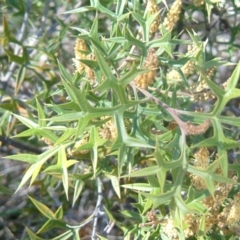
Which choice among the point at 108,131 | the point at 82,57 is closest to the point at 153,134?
the point at 108,131

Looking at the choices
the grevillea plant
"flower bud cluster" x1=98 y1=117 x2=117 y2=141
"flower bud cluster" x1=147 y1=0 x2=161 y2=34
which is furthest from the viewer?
"flower bud cluster" x1=147 y1=0 x2=161 y2=34

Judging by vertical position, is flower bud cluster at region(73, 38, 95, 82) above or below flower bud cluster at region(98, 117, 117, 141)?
above

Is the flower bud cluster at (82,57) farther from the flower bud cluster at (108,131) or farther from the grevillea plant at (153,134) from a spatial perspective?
the flower bud cluster at (108,131)

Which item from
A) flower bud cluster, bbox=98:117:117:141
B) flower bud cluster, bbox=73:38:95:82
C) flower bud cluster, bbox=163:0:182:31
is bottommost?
flower bud cluster, bbox=98:117:117:141

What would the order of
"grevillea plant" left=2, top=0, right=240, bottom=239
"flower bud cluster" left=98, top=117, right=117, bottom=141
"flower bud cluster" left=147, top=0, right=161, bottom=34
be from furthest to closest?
"flower bud cluster" left=147, top=0, right=161, bottom=34
"flower bud cluster" left=98, top=117, right=117, bottom=141
"grevillea plant" left=2, top=0, right=240, bottom=239

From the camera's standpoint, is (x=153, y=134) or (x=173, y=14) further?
(x=173, y=14)

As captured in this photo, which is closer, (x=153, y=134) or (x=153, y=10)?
(x=153, y=134)

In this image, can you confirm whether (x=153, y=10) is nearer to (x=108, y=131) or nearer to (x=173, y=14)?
(x=173, y=14)

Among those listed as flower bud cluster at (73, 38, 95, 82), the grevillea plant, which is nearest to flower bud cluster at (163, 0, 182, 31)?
the grevillea plant

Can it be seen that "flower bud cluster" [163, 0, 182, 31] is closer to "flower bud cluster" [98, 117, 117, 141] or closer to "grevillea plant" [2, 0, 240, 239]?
"grevillea plant" [2, 0, 240, 239]

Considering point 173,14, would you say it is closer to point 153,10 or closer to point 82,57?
point 153,10

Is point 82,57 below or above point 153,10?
below

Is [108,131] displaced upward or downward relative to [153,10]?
downward
